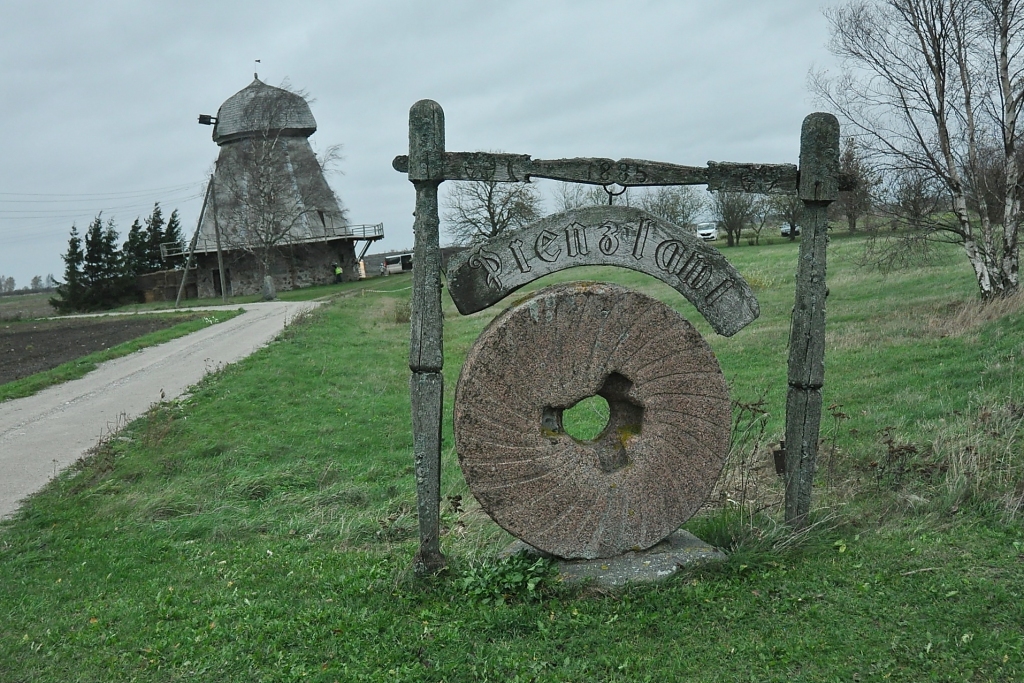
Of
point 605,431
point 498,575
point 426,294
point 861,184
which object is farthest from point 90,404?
point 861,184

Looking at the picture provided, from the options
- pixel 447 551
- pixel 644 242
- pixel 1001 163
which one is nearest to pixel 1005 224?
pixel 1001 163

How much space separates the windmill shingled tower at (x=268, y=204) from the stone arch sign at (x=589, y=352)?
114ft

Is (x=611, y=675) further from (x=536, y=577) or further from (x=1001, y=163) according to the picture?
(x=1001, y=163)

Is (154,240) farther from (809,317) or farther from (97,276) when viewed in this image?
(809,317)

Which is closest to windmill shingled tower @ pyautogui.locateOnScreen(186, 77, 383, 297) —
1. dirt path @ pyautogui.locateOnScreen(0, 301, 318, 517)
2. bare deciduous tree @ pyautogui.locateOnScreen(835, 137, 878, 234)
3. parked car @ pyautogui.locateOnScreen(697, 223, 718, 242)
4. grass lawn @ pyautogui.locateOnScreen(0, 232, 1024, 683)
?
parked car @ pyautogui.locateOnScreen(697, 223, 718, 242)

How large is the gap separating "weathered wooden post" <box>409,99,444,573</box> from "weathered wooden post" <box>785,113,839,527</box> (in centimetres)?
216

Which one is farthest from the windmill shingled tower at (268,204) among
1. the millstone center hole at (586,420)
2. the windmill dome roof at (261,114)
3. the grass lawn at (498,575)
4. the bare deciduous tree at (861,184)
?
the grass lawn at (498,575)

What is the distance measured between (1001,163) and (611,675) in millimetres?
12504

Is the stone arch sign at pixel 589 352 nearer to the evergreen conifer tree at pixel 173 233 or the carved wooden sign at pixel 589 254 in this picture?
the carved wooden sign at pixel 589 254

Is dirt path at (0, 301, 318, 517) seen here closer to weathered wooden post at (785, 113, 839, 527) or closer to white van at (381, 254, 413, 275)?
weathered wooden post at (785, 113, 839, 527)

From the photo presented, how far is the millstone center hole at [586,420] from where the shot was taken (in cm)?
877

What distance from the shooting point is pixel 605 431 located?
4.92m

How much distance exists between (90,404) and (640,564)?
10.2m

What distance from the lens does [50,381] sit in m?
14.4
